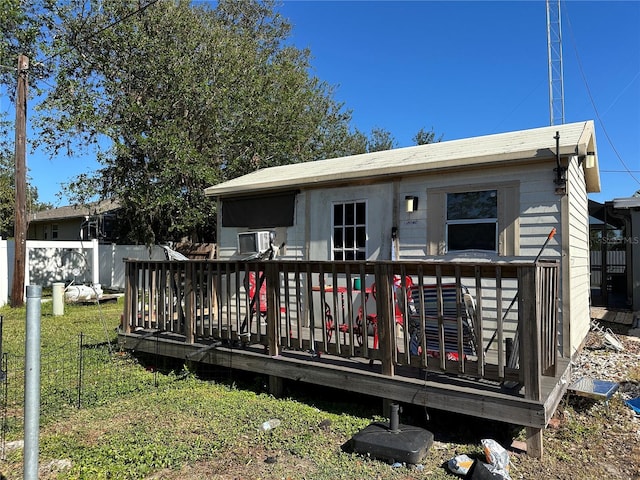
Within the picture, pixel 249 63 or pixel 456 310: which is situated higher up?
pixel 249 63

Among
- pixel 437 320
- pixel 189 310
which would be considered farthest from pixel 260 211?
pixel 437 320

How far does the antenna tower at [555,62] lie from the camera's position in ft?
45.4

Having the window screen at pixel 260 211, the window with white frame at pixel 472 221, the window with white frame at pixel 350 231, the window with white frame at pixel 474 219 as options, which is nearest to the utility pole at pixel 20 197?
the window screen at pixel 260 211

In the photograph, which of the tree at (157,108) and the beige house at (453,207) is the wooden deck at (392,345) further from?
the tree at (157,108)

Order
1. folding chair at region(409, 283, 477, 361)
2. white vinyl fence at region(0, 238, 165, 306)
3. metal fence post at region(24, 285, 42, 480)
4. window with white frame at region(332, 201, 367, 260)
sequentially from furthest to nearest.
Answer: white vinyl fence at region(0, 238, 165, 306), window with white frame at region(332, 201, 367, 260), folding chair at region(409, 283, 477, 361), metal fence post at region(24, 285, 42, 480)

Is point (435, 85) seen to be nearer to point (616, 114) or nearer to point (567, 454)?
point (616, 114)

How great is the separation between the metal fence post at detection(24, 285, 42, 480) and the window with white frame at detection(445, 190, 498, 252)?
14.7 ft

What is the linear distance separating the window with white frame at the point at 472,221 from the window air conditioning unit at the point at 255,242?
2.51m

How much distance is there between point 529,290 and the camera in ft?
9.64

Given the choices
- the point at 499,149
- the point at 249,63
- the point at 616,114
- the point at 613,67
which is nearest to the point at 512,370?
the point at 499,149

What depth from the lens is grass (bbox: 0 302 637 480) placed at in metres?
2.87

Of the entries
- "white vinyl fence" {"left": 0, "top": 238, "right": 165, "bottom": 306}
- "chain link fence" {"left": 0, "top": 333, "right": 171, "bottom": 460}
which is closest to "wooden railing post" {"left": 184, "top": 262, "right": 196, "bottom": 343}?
"chain link fence" {"left": 0, "top": 333, "right": 171, "bottom": 460}

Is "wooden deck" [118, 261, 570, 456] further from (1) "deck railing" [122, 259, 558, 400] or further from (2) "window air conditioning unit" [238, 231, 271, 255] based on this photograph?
(2) "window air conditioning unit" [238, 231, 271, 255]

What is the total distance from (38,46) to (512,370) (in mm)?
13864
